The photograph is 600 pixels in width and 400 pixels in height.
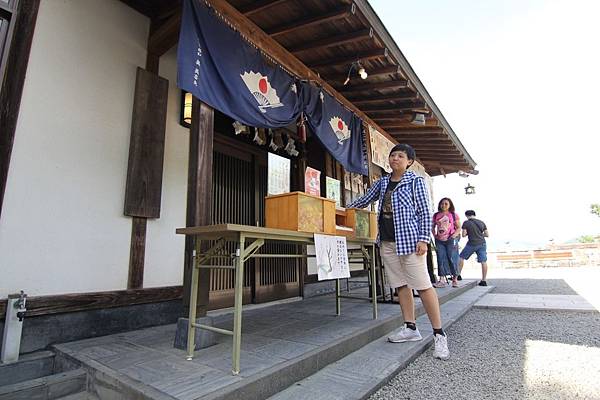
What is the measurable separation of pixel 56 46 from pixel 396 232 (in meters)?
3.66

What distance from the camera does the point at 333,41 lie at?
4.04 m

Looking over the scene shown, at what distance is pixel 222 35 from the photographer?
327cm

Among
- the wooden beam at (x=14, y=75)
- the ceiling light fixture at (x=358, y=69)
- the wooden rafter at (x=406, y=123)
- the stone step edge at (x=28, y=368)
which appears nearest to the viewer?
the stone step edge at (x=28, y=368)

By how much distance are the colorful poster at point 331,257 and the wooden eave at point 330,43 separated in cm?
250

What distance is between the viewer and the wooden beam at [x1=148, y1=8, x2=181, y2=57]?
3428mm

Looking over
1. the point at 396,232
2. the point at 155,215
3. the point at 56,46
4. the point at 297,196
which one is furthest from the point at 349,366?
the point at 56,46

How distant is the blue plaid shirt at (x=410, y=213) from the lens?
286 centimetres

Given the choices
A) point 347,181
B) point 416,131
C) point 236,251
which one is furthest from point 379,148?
point 236,251

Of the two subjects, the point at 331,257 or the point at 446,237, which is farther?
the point at 446,237

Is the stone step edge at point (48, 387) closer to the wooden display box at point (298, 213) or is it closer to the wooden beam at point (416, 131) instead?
the wooden display box at point (298, 213)

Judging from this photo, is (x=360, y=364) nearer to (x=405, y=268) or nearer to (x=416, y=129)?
(x=405, y=268)

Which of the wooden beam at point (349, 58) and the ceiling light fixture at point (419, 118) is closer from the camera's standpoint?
the wooden beam at point (349, 58)

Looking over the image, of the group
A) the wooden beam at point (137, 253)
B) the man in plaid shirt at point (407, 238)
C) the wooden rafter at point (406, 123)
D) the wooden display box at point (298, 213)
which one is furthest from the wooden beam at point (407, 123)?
the wooden beam at point (137, 253)

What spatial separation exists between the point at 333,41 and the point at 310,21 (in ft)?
1.56
